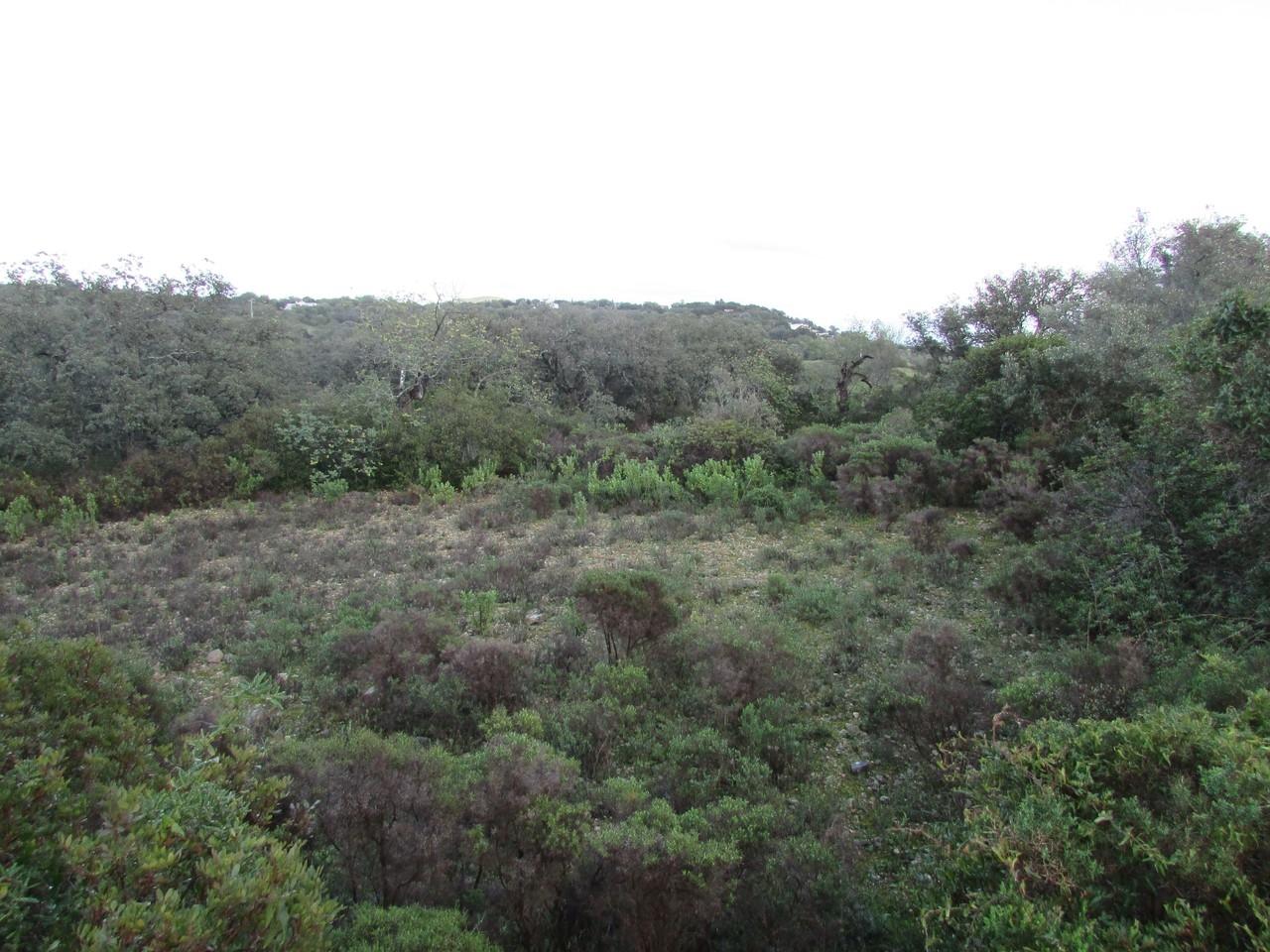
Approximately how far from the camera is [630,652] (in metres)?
5.38

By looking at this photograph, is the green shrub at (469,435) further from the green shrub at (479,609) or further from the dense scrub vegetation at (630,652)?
the green shrub at (479,609)

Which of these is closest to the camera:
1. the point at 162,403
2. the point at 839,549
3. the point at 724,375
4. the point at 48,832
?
the point at 48,832

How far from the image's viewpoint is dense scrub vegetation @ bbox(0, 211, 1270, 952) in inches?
85.4

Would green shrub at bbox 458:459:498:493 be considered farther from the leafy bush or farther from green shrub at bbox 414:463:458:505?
the leafy bush

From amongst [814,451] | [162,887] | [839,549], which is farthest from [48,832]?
[814,451]

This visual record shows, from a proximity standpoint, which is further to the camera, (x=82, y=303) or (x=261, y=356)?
(x=261, y=356)

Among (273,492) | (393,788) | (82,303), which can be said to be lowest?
(273,492)

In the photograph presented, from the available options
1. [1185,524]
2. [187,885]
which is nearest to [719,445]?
[1185,524]

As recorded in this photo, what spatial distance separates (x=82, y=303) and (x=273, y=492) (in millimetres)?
5040

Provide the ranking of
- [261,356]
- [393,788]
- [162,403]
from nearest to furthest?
[393,788], [162,403], [261,356]

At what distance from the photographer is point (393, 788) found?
3.00m

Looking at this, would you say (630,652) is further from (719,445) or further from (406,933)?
(719,445)

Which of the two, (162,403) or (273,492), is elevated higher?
(162,403)

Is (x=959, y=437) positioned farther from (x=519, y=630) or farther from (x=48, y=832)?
(x=48, y=832)
